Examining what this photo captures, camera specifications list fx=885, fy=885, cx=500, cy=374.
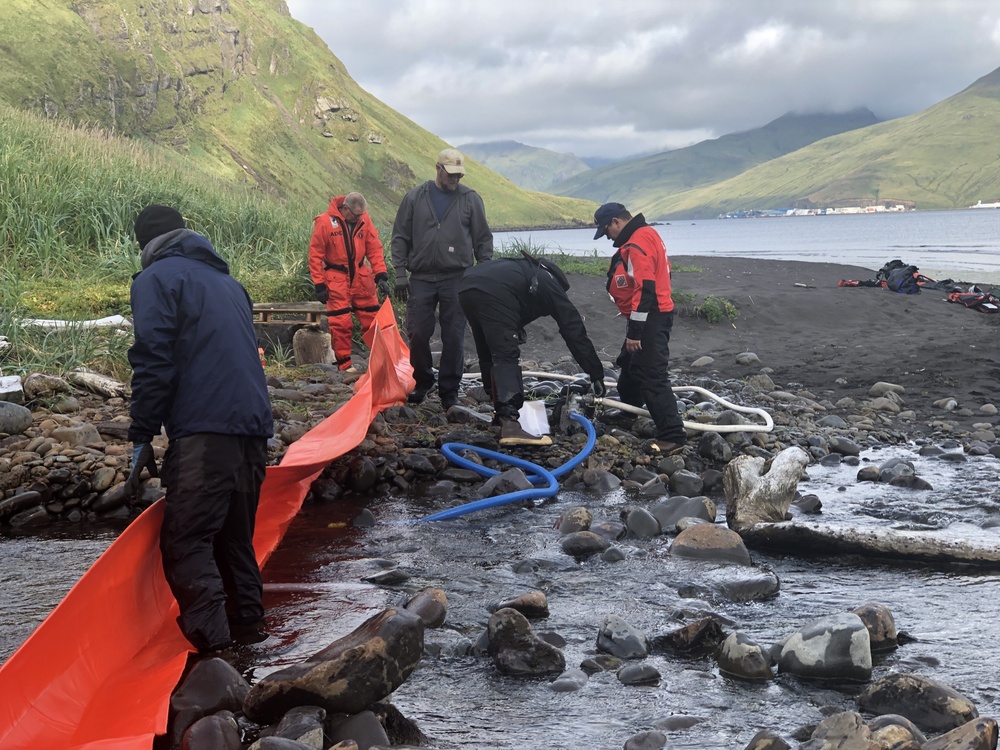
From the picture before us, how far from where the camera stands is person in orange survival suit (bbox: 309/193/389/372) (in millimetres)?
9859

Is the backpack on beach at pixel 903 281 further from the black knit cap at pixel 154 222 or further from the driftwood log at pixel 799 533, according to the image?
the black knit cap at pixel 154 222

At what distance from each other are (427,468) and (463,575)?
2027 mm

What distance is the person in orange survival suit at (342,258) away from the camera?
9859mm

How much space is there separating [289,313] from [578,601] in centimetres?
706

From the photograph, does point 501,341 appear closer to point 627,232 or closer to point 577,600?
point 627,232

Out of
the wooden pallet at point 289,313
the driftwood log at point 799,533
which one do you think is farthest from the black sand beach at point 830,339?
the driftwood log at point 799,533

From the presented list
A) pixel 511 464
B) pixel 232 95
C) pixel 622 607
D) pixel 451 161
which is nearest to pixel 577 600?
pixel 622 607

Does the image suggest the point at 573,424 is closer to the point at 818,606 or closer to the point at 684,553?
the point at 684,553

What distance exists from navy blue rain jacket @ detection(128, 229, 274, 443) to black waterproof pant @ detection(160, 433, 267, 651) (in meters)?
0.10

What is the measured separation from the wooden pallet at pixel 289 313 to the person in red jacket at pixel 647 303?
4050 millimetres

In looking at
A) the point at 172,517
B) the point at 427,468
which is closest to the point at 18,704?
the point at 172,517

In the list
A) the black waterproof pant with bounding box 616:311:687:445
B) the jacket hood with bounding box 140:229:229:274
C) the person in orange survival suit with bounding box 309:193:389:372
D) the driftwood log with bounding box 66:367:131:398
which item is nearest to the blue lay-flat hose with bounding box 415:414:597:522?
the black waterproof pant with bounding box 616:311:687:445

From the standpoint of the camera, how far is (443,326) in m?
8.18

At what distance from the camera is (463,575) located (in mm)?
4922
